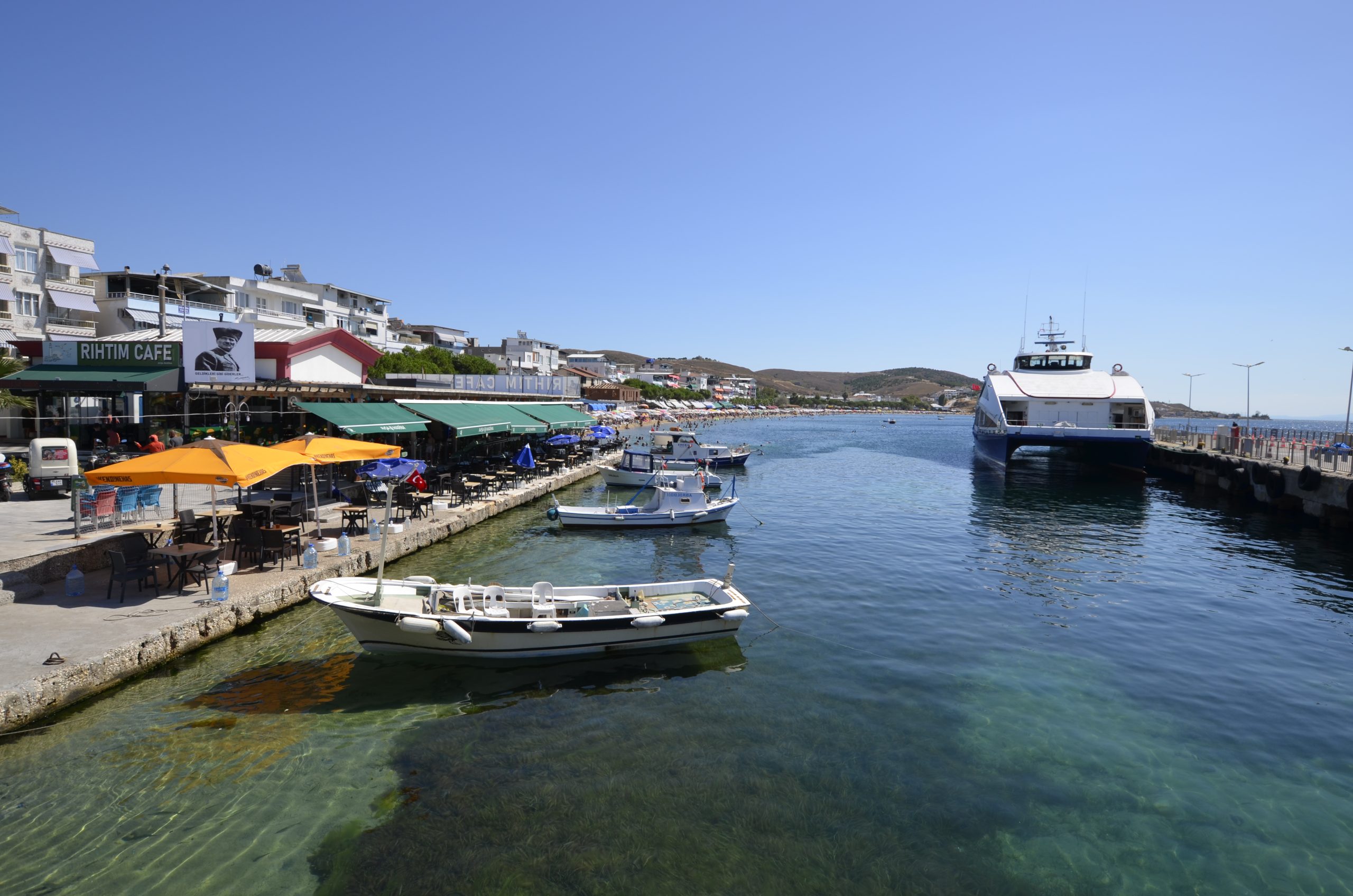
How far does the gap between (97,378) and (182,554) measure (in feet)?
42.8

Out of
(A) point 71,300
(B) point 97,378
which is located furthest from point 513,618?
(A) point 71,300

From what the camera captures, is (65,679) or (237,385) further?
(237,385)

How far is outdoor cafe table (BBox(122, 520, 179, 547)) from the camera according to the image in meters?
13.2

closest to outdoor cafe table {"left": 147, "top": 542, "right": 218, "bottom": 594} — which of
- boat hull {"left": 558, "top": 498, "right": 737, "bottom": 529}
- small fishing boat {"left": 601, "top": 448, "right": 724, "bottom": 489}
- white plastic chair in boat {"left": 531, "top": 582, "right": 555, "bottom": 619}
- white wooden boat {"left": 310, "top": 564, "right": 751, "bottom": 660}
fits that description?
white wooden boat {"left": 310, "top": 564, "right": 751, "bottom": 660}

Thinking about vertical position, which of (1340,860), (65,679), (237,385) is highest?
(237,385)

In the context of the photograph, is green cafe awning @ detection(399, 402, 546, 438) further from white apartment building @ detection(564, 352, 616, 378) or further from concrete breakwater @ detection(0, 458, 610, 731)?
white apartment building @ detection(564, 352, 616, 378)

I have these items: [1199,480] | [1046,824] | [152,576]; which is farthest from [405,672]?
[1199,480]

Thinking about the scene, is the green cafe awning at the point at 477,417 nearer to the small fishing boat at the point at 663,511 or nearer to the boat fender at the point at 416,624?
the small fishing boat at the point at 663,511

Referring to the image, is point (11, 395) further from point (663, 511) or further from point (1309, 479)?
point (1309, 479)

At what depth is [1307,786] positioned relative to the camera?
29.2 feet

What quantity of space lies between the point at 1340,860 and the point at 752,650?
8.27 metres

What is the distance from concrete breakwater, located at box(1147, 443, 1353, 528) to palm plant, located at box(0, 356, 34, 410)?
46883mm

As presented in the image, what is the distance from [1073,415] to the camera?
1626 inches

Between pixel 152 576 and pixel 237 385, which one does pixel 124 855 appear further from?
pixel 237 385
